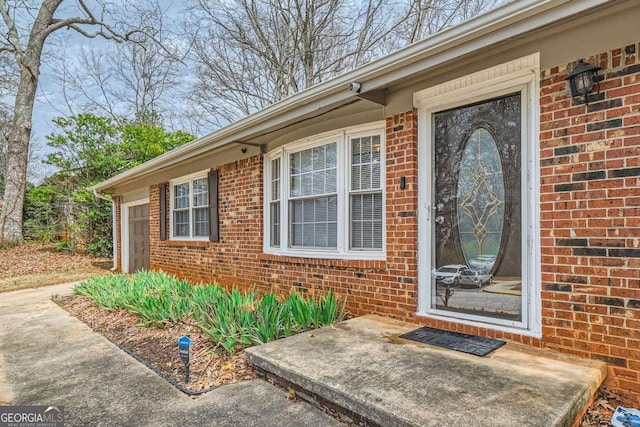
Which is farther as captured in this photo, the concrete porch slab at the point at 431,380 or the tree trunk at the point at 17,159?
the tree trunk at the point at 17,159

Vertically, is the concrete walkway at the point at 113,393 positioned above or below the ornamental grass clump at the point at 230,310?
below

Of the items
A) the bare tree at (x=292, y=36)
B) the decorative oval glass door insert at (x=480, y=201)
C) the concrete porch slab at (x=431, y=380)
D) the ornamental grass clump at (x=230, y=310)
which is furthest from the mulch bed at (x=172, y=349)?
the bare tree at (x=292, y=36)

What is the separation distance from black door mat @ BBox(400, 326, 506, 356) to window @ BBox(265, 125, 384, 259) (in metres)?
1.10

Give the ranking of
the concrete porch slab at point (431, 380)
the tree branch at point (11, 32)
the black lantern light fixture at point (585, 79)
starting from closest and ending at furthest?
the concrete porch slab at point (431, 380), the black lantern light fixture at point (585, 79), the tree branch at point (11, 32)

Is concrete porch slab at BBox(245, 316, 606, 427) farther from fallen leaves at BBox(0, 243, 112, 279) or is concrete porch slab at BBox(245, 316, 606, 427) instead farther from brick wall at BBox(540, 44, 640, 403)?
fallen leaves at BBox(0, 243, 112, 279)

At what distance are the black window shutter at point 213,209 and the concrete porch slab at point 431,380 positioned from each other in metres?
3.99

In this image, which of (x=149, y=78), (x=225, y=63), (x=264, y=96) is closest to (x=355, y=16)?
(x=264, y=96)

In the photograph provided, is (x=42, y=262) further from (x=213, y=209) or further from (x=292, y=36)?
(x=292, y=36)

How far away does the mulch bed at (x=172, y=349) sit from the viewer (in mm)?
3344

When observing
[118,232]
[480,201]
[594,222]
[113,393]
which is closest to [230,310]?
[113,393]

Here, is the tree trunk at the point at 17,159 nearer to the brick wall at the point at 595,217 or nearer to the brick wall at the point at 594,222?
the brick wall at the point at 594,222

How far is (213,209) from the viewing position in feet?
23.3

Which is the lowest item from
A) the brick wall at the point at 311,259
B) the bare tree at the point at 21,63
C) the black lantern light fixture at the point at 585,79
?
the brick wall at the point at 311,259

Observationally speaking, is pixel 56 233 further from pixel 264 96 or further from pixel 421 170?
pixel 421 170
